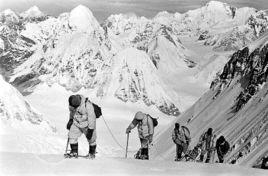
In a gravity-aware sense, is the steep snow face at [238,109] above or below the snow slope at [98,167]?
above

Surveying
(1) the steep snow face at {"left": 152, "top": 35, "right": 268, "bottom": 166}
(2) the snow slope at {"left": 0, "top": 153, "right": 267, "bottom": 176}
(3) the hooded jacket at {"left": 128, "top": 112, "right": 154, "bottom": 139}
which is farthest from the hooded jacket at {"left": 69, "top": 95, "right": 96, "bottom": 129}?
(1) the steep snow face at {"left": 152, "top": 35, "right": 268, "bottom": 166}

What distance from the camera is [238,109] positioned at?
3002 inches

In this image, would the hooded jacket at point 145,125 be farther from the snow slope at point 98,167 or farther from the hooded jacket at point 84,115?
the hooded jacket at point 84,115

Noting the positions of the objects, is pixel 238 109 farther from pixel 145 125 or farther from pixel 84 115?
pixel 84 115

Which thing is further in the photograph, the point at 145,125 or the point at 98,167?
the point at 145,125

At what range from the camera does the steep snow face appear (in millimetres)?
54809

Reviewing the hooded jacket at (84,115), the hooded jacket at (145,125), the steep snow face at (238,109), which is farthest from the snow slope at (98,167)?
the steep snow face at (238,109)

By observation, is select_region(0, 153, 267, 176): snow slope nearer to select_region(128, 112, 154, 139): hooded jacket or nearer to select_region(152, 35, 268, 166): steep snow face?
select_region(128, 112, 154, 139): hooded jacket

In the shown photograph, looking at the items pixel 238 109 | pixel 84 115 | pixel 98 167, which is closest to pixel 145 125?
pixel 84 115

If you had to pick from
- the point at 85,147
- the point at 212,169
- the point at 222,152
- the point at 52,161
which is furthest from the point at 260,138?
the point at 85,147

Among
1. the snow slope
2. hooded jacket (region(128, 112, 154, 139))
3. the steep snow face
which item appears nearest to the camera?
the snow slope

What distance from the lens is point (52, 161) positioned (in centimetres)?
1986

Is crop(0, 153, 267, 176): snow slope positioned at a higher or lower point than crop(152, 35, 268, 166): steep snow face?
lower

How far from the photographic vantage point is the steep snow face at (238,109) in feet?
180
